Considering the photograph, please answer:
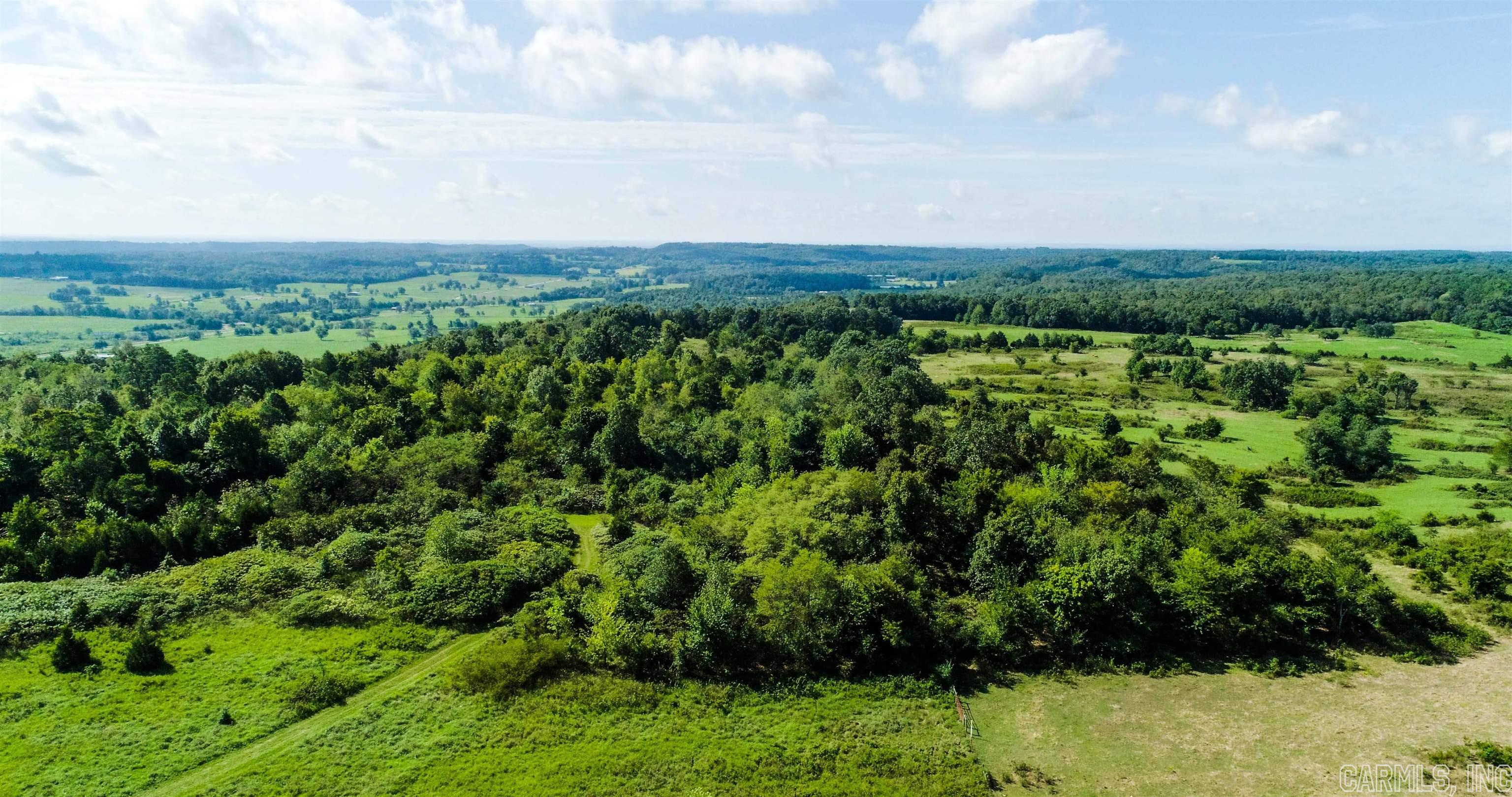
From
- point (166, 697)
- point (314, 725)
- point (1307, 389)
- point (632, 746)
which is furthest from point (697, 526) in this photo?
point (1307, 389)

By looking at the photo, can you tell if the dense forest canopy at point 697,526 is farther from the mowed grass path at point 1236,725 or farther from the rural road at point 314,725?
the rural road at point 314,725

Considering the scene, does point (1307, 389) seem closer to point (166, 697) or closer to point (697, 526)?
point (697, 526)

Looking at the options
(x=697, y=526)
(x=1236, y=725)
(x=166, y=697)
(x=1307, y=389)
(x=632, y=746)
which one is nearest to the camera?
(x=632, y=746)

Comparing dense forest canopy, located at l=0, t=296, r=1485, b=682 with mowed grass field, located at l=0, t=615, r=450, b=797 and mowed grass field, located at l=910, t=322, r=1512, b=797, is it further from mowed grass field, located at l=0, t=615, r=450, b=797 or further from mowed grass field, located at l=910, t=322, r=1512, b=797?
mowed grass field, located at l=0, t=615, r=450, b=797

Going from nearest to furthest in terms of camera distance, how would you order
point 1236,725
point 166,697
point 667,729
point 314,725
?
point 314,725, point 667,729, point 1236,725, point 166,697

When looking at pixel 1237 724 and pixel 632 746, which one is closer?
pixel 632 746

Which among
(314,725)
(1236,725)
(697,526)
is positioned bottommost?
(1236,725)
